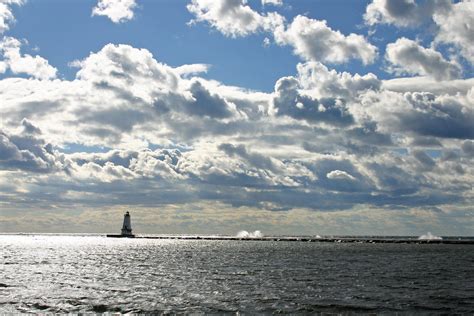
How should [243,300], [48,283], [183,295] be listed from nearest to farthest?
[243,300] < [183,295] < [48,283]

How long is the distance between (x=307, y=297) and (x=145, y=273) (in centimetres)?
3503

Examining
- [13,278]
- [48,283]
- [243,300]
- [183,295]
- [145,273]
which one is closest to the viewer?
[243,300]

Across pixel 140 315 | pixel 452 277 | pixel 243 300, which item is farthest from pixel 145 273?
pixel 452 277

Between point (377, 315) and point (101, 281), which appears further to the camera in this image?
point (101, 281)

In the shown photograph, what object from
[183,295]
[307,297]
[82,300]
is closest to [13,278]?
[82,300]

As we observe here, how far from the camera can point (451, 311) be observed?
142 feet

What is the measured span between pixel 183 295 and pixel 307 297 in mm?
12911

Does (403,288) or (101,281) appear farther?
(101,281)

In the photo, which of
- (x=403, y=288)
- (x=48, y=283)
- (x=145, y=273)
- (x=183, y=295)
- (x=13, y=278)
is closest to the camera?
(x=183, y=295)

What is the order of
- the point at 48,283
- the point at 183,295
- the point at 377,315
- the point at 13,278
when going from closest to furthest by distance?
1. the point at 377,315
2. the point at 183,295
3. the point at 48,283
4. the point at 13,278

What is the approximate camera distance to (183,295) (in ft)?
174

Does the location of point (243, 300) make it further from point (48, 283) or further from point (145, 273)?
point (145, 273)

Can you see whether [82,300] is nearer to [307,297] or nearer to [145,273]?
[307,297]

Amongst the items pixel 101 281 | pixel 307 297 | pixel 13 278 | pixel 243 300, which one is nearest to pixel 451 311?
pixel 307 297
